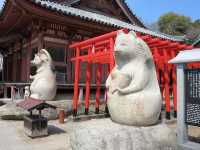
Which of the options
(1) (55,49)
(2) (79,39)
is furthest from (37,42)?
(2) (79,39)

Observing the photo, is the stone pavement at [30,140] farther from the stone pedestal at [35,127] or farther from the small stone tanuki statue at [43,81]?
the small stone tanuki statue at [43,81]

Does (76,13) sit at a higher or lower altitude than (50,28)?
higher

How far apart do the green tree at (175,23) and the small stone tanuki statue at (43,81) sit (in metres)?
32.9

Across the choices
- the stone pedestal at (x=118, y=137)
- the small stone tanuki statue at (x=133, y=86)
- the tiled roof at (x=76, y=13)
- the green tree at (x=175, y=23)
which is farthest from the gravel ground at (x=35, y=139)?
the green tree at (x=175, y=23)

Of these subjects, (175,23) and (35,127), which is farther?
(175,23)

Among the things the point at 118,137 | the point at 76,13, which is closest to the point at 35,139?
the point at 118,137

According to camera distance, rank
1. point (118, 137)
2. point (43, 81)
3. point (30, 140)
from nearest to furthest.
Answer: point (118, 137), point (30, 140), point (43, 81)

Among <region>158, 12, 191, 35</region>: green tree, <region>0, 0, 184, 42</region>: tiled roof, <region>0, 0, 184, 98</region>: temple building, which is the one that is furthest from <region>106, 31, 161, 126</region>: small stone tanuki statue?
<region>158, 12, 191, 35</region>: green tree

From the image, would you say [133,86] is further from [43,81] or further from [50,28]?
[50,28]

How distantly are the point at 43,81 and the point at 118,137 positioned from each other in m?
5.80

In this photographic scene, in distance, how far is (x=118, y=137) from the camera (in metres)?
3.81

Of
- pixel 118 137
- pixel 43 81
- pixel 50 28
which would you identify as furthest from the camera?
pixel 50 28

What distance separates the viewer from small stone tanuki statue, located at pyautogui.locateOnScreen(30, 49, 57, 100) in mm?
8984

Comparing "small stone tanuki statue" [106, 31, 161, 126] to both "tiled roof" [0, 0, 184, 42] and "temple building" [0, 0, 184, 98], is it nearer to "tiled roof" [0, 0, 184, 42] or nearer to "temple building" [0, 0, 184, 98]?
"tiled roof" [0, 0, 184, 42]
